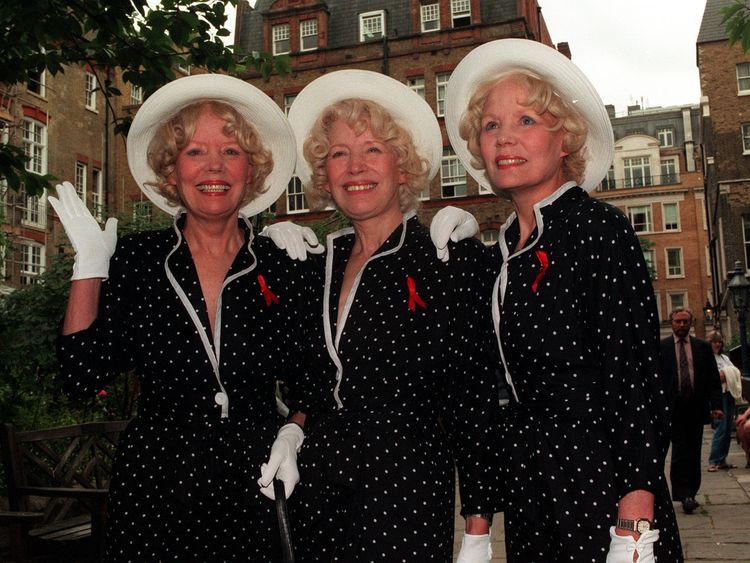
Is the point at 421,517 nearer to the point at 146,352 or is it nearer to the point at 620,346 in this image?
the point at 620,346

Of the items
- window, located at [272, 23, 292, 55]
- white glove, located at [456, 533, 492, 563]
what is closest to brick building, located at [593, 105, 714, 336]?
window, located at [272, 23, 292, 55]

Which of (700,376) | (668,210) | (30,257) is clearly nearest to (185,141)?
(700,376)

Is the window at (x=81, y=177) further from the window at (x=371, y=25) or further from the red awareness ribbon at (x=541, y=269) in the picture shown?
the red awareness ribbon at (x=541, y=269)

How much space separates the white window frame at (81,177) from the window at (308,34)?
10.9 metres

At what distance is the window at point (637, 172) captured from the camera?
201ft

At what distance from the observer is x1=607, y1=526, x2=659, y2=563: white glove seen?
6.99 feet

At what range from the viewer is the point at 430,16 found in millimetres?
32594

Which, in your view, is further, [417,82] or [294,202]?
[294,202]

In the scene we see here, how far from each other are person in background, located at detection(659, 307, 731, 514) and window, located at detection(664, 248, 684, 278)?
173ft

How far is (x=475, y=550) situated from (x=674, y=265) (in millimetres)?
60406

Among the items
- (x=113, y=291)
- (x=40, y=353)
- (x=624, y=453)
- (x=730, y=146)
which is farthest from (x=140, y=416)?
(x=730, y=146)

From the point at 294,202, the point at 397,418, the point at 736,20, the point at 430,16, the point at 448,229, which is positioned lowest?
the point at 397,418

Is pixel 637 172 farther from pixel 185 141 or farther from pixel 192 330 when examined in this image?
pixel 192 330

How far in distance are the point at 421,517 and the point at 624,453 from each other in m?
0.69
